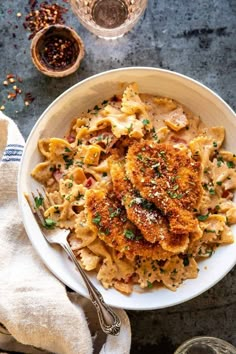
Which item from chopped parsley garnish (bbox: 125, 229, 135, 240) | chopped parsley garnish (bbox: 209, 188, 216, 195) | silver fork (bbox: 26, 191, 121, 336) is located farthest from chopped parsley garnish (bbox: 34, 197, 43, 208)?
chopped parsley garnish (bbox: 209, 188, 216, 195)

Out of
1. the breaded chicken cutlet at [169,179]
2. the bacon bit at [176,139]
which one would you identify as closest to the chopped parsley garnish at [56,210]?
the breaded chicken cutlet at [169,179]

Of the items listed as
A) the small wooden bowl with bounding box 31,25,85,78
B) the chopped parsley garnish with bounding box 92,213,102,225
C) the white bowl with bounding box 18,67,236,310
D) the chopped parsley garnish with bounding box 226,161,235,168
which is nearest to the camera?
the chopped parsley garnish with bounding box 92,213,102,225

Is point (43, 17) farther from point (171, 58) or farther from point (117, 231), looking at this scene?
point (117, 231)

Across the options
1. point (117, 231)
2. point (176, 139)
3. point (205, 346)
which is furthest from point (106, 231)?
point (205, 346)

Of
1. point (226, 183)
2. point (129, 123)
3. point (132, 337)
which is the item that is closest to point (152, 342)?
point (132, 337)

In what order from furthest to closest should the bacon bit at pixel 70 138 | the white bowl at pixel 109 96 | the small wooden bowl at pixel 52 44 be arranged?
1. the small wooden bowl at pixel 52 44
2. the bacon bit at pixel 70 138
3. the white bowl at pixel 109 96

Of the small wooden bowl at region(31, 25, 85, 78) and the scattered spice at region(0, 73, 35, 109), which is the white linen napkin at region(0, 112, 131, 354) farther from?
the small wooden bowl at region(31, 25, 85, 78)

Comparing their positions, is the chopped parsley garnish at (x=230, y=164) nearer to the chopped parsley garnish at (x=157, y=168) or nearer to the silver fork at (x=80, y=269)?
the chopped parsley garnish at (x=157, y=168)
